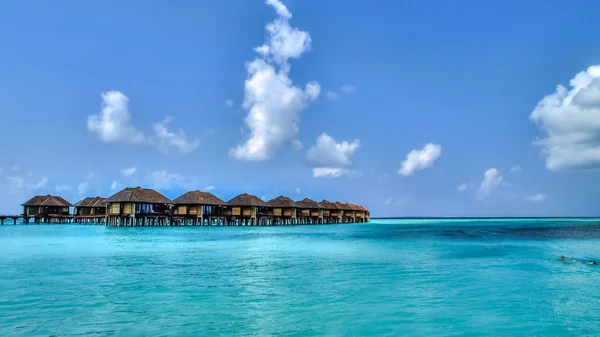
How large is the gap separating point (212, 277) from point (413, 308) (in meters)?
6.95

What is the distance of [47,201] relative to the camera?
65.4 metres

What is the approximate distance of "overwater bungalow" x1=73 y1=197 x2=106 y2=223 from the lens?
67.0 m

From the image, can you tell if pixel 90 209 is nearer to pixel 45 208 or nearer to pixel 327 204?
pixel 45 208

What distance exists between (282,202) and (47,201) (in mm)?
35468

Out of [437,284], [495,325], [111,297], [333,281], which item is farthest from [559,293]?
[111,297]

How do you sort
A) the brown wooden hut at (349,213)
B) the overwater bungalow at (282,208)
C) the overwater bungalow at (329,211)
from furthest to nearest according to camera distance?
1. the brown wooden hut at (349,213)
2. the overwater bungalow at (329,211)
3. the overwater bungalow at (282,208)

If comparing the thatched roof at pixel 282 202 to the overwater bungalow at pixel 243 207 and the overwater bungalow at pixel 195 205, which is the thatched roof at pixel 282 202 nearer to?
the overwater bungalow at pixel 243 207

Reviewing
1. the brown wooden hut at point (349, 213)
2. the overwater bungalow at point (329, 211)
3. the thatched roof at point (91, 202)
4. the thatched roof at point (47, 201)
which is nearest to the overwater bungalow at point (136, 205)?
the thatched roof at point (91, 202)

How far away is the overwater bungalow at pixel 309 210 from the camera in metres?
73.9

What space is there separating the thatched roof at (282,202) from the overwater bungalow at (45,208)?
104ft

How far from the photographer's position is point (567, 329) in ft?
29.2

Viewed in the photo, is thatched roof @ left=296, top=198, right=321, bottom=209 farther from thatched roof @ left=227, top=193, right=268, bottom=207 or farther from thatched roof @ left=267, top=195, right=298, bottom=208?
thatched roof @ left=227, top=193, right=268, bottom=207

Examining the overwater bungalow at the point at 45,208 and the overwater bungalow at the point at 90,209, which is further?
the overwater bungalow at the point at 90,209

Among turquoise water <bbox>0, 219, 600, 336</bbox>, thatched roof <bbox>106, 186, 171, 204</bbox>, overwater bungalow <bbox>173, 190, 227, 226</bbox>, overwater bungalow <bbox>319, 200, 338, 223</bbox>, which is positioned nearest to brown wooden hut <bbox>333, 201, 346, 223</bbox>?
overwater bungalow <bbox>319, 200, 338, 223</bbox>
